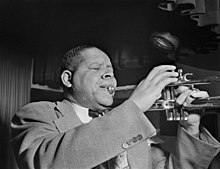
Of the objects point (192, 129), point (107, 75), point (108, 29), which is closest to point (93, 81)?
point (107, 75)

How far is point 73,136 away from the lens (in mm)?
605

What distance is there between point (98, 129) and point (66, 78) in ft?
0.84

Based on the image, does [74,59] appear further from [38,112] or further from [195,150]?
[195,150]

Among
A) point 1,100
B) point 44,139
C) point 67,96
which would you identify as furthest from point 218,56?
point 1,100

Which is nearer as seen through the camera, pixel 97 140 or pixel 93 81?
pixel 97 140

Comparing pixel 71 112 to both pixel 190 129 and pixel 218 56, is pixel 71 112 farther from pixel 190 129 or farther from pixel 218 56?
pixel 218 56

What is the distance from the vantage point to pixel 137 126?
60 centimetres

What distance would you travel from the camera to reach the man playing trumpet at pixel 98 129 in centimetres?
60

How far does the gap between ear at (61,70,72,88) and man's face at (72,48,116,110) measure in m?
0.02

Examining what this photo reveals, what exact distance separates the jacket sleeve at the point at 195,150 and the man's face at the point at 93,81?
0.18m

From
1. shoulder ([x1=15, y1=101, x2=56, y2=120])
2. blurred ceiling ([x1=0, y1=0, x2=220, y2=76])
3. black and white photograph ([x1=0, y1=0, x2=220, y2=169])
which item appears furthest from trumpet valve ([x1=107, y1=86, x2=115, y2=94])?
blurred ceiling ([x1=0, y1=0, x2=220, y2=76])

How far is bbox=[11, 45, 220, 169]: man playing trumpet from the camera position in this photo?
60 centimetres

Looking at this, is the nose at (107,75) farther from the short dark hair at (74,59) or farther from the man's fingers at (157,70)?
the man's fingers at (157,70)

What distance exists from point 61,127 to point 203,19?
41 cm
